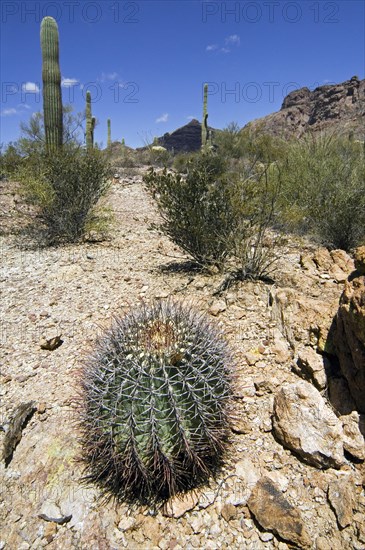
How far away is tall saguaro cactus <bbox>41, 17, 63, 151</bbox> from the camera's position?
969 centimetres

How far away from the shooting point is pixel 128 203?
1004 centimetres

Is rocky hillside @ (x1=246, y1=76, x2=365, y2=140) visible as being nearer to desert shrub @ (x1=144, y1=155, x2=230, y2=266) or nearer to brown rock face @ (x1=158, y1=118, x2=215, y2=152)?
brown rock face @ (x1=158, y1=118, x2=215, y2=152)

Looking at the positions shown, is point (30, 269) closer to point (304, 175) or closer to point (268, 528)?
point (268, 528)

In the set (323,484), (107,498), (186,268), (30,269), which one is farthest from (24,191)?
(323,484)

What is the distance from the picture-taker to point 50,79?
9.76 m

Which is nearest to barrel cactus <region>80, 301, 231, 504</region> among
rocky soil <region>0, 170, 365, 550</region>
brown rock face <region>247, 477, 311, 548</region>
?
rocky soil <region>0, 170, 365, 550</region>

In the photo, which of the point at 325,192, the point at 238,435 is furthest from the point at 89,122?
the point at 238,435

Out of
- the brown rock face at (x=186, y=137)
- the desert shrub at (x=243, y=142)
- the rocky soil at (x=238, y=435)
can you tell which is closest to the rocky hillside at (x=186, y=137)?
the brown rock face at (x=186, y=137)

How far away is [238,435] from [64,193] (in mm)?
5643

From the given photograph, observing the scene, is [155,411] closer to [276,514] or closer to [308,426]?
[276,514]

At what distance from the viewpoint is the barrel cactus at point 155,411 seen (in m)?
2.00

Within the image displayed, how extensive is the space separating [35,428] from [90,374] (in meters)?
0.86

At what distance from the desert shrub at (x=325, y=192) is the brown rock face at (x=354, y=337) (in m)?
2.07

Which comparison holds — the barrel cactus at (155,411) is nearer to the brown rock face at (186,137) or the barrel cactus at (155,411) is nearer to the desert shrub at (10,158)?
the desert shrub at (10,158)
